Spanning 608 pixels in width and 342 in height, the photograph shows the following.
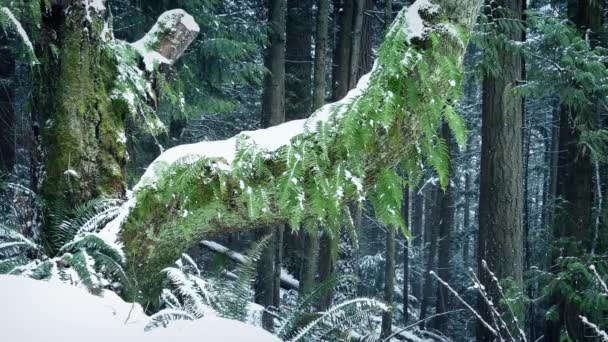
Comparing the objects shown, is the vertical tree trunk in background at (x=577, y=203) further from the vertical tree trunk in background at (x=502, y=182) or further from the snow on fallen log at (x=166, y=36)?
the snow on fallen log at (x=166, y=36)

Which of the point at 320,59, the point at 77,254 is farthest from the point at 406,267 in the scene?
the point at 77,254

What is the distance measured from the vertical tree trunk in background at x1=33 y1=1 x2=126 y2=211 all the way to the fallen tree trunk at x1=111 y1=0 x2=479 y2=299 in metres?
0.55

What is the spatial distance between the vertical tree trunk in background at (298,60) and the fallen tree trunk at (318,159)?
1073 cm

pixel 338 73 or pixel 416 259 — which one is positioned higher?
pixel 338 73

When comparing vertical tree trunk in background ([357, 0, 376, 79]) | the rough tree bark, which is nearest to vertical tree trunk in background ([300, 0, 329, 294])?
vertical tree trunk in background ([357, 0, 376, 79])

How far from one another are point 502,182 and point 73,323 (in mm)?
6969

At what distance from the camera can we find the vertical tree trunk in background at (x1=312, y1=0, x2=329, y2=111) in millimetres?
10219

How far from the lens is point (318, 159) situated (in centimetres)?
267

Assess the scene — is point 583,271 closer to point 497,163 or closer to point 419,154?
point 497,163

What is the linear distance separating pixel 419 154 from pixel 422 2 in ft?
2.74

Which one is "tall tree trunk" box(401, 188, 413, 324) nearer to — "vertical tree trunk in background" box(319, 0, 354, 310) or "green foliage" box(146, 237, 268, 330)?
"vertical tree trunk in background" box(319, 0, 354, 310)

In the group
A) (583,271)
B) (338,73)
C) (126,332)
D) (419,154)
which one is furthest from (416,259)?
(126,332)

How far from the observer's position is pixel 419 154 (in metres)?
2.99

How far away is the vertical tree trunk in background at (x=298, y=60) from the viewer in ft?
45.1
